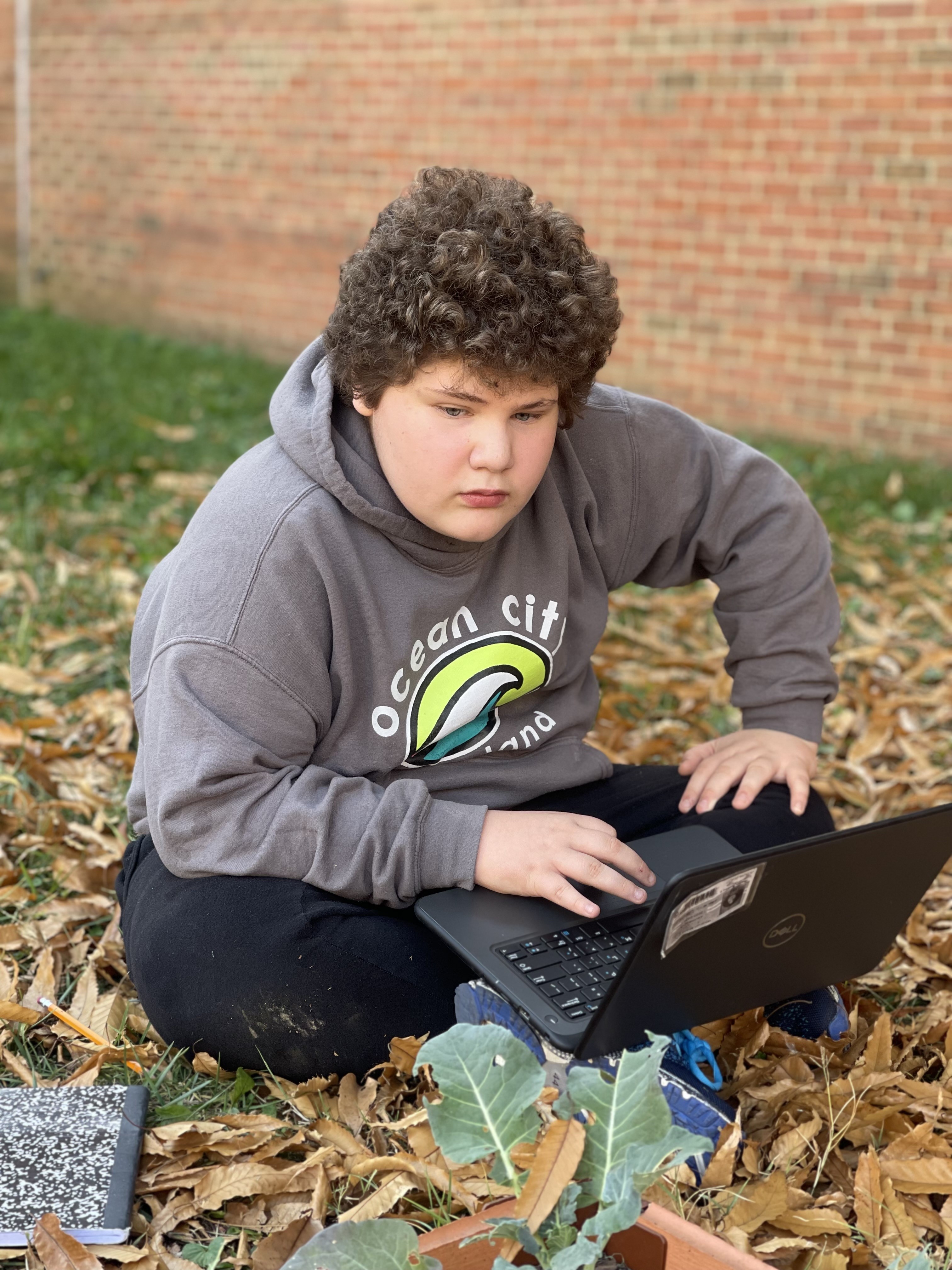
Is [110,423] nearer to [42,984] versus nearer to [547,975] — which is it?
[42,984]

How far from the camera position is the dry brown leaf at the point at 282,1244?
166cm

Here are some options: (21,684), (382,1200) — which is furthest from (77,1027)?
(21,684)

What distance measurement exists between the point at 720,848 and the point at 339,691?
68 centimetres

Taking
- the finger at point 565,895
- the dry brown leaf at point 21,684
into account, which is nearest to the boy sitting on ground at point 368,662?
the finger at point 565,895

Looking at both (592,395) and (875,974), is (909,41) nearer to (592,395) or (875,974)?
(592,395)

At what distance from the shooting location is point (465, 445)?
1888mm

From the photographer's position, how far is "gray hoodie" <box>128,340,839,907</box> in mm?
1892

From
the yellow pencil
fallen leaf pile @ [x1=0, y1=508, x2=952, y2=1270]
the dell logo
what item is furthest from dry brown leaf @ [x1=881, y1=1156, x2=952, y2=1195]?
the yellow pencil

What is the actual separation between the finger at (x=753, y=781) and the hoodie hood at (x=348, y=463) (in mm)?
633

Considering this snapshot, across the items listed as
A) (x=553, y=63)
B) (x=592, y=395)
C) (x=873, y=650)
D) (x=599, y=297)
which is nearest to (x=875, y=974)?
(x=592, y=395)

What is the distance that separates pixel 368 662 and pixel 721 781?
2.28 feet

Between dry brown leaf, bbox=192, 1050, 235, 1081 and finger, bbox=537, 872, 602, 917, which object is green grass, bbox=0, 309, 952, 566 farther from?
finger, bbox=537, 872, 602, 917

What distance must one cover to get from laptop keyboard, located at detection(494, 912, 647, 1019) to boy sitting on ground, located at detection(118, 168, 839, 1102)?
0.20 ft

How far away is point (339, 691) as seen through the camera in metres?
2.04
